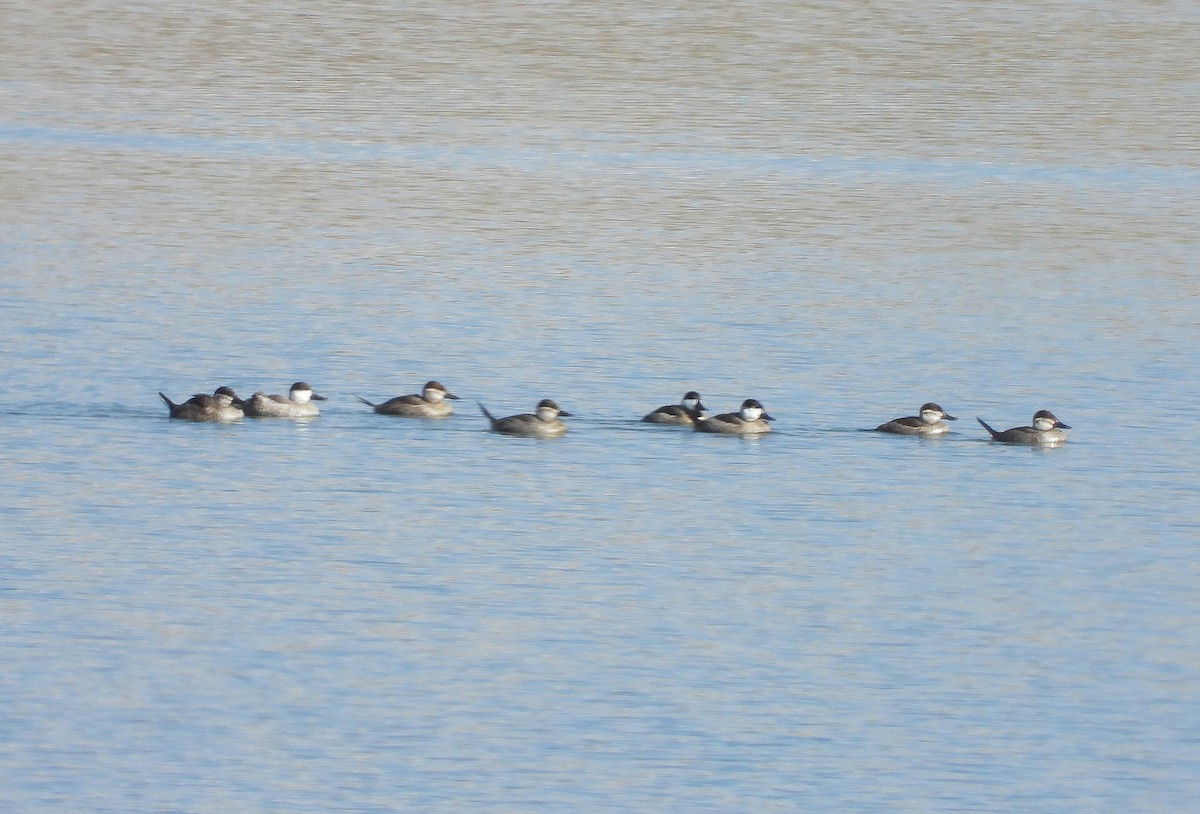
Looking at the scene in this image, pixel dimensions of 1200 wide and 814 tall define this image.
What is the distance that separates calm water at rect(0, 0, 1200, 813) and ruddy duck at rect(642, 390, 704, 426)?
410mm

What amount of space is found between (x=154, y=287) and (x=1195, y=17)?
995 inches

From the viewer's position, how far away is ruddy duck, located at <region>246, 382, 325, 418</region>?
61.2ft

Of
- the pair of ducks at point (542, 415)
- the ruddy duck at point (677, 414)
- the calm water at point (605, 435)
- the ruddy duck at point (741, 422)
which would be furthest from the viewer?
the ruddy duck at point (677, 414)

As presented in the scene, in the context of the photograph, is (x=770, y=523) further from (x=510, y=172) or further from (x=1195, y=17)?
(x=1195, y=17)

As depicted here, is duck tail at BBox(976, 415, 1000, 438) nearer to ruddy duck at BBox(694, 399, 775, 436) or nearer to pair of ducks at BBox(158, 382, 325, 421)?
ruddy duck at BBox(694, 399, 775, 436)

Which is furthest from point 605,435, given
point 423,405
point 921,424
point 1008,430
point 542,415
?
point 1008,430

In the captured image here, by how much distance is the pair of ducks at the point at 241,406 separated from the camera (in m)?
18.4

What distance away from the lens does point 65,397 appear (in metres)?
19.1

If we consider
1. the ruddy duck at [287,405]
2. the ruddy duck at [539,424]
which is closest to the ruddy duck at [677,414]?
the ruddy duck at [539,424]

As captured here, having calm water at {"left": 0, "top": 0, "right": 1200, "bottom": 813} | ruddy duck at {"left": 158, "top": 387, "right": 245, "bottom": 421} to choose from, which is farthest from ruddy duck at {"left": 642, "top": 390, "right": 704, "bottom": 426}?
ruddy duck at {"left": 158, "top": 387, "right": 245, "bottom": 421}

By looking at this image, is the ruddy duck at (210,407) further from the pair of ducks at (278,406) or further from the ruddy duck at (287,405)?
the ruddy duck at (287,405)

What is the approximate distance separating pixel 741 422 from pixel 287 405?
144 inches

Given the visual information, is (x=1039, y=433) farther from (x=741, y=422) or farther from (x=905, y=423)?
(x=741, y=422)

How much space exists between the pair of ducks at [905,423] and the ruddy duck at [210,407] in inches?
130
